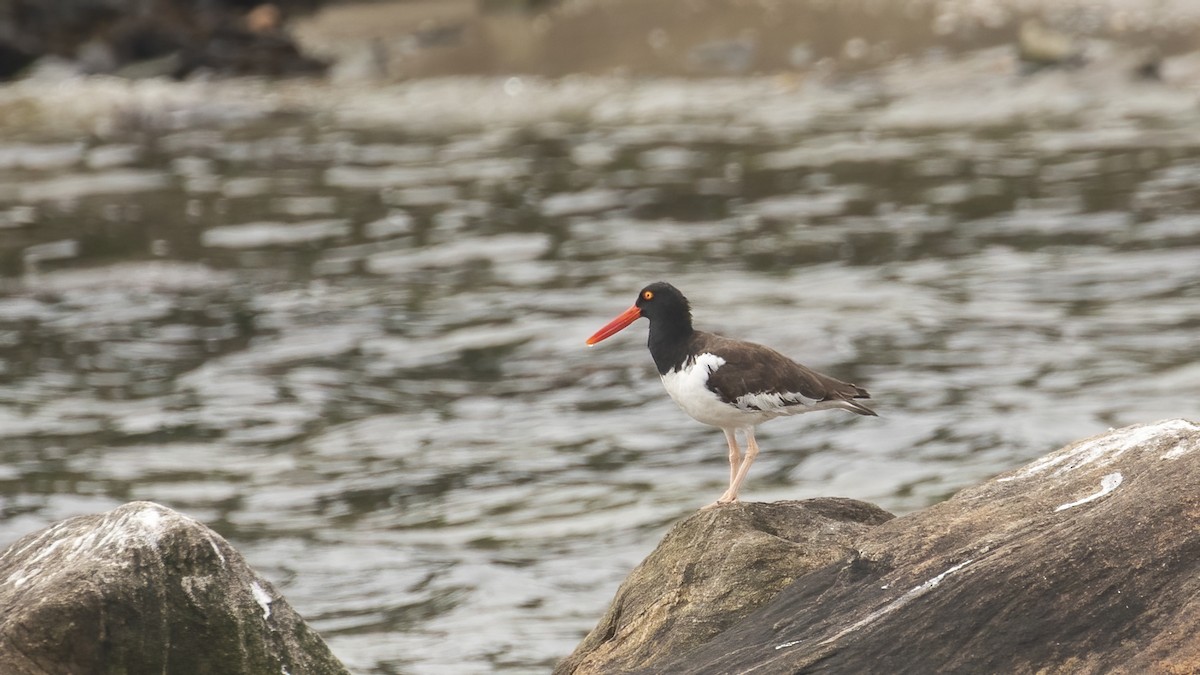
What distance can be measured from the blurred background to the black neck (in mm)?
2450

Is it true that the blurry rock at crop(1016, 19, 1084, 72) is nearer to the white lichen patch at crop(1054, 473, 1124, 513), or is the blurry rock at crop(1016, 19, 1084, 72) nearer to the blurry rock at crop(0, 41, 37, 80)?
the blurry rock at crop(0, 41, 37, 80)

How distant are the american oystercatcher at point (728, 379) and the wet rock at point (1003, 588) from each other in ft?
2.51

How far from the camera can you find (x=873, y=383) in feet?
44.0

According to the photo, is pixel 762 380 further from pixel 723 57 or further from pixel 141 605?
pixel 723 57

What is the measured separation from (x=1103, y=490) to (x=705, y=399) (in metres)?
1.77

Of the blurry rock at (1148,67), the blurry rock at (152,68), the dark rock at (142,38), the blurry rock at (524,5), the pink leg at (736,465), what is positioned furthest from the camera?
the blurry rock at (524,5)

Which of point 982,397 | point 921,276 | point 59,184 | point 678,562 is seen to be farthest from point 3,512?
point 59,184

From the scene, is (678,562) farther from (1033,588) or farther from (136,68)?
(136,68)

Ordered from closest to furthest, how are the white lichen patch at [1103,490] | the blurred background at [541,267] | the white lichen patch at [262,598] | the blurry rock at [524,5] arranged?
the white lichen patch at [1103,490], the white lichen patch at [262,598], the blurred background at [541,267], the blurry rock at [524,5]

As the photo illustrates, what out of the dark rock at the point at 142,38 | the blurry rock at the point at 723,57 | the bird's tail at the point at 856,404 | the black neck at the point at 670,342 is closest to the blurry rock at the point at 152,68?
the dark rock at the point at 142,38

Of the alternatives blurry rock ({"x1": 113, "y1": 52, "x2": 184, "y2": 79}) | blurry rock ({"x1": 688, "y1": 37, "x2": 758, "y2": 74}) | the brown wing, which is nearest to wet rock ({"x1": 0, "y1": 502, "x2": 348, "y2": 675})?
the brown wing

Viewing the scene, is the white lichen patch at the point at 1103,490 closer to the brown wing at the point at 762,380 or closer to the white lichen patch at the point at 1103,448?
the white lichen patch at the point at 1103,448

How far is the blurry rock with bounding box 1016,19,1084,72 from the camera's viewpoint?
24953 mm

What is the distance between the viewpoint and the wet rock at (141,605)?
225 inches
